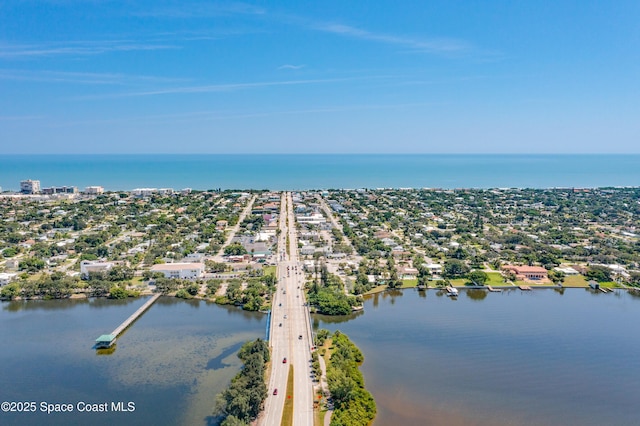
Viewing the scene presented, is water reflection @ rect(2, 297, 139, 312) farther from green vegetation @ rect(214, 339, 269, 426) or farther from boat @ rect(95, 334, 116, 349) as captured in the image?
green vegetation @ rect(214, 339, 269, 426)

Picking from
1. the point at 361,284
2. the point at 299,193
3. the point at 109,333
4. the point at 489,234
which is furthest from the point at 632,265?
the point at 299,193

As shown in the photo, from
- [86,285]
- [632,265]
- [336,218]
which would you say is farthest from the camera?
[336,218]

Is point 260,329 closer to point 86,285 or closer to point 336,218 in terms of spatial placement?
point 86,285

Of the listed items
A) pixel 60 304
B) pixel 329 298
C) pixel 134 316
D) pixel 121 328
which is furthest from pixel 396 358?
pixel 60 304

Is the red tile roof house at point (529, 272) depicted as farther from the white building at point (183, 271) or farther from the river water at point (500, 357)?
the white building at point (183, 271)

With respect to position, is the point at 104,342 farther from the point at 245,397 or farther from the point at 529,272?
the point at 529,272

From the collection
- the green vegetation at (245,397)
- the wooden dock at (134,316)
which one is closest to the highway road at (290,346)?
the green vegetation at (245,397)
